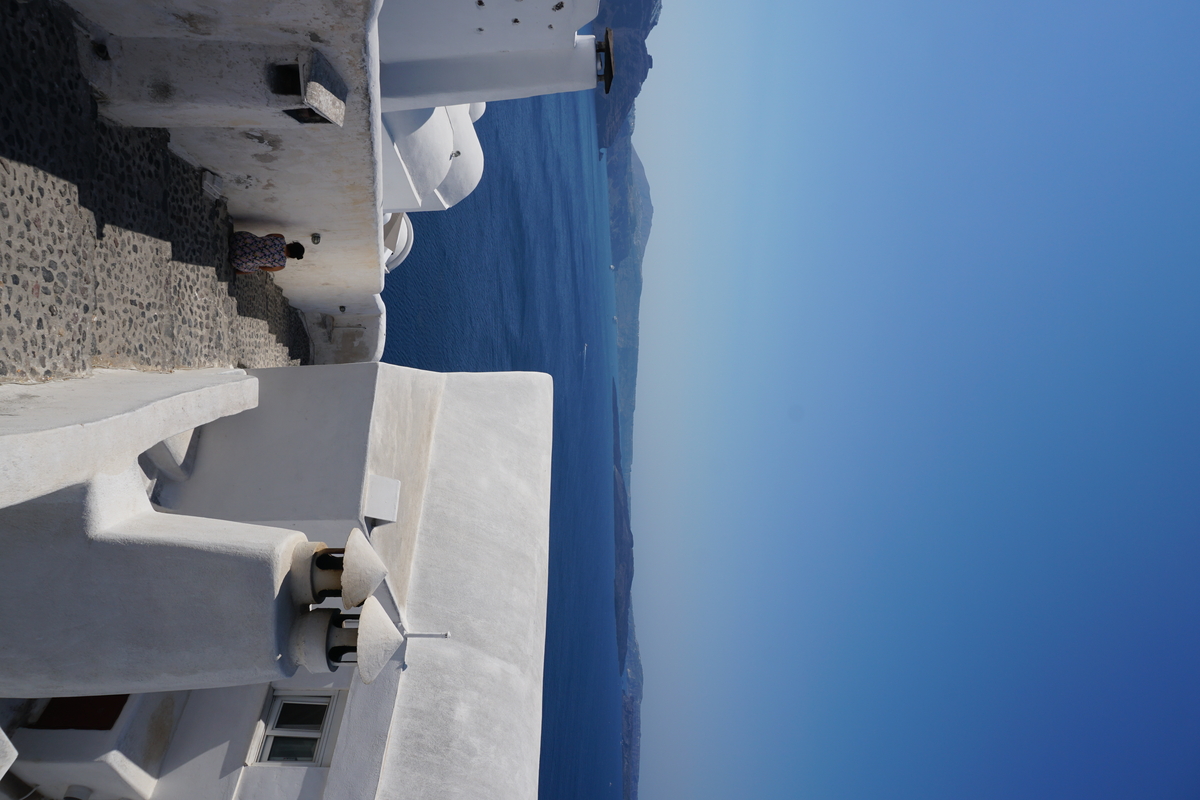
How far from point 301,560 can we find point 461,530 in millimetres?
3787

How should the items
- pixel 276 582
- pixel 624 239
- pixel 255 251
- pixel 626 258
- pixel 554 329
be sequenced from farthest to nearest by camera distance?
pixel 626 258
pixel 624 239
pixel 554 329
pixel 255 251
pixel 276 582

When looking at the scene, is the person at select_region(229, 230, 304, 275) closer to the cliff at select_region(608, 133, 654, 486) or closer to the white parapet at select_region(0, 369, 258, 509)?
the white parapet at select_region(0, 369, 258, 509)

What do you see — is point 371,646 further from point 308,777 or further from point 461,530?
point 461,530

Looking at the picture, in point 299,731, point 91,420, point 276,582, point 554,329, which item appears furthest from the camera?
point 554,329

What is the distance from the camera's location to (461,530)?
28.3ft

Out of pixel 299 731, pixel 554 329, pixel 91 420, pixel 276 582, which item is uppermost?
pixel 91 420

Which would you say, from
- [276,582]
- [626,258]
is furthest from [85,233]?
[626,258]

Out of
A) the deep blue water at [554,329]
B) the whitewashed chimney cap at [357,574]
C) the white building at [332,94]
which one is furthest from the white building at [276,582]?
the deep blue water at [554,329]

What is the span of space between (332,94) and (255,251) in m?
3.10

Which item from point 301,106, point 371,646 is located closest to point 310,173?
point 301,106

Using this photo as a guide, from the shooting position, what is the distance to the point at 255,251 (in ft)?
27.4

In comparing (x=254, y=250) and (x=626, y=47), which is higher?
(x=626, y=47)

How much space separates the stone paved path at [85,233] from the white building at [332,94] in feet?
1.00

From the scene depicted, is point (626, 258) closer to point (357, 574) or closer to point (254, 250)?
point (254, 250)
